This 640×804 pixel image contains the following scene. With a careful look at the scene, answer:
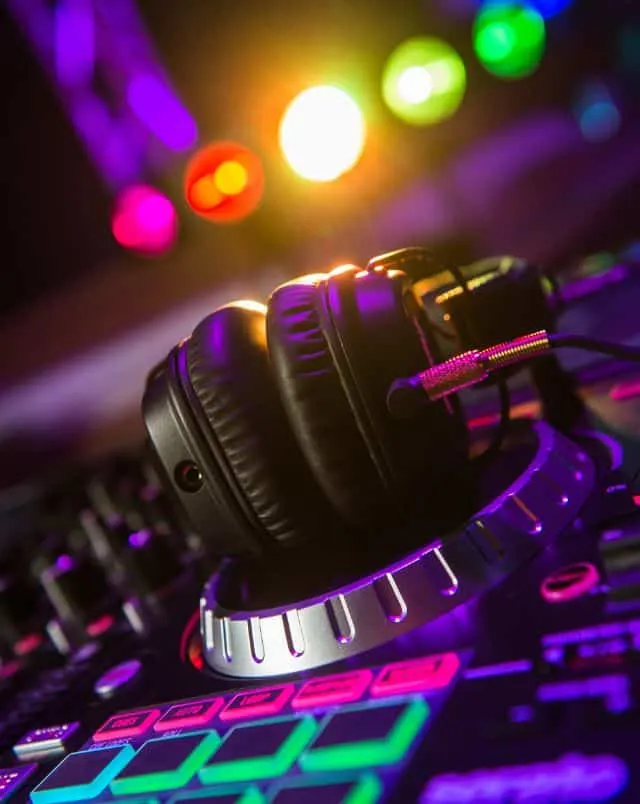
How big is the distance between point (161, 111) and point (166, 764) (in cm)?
194

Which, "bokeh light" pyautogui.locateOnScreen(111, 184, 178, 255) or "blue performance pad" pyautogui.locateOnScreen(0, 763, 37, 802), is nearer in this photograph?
"blue performance pad" pyautogui.locateOnScreen(0, 763, 37, 802)

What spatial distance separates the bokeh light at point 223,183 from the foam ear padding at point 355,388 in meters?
1.43

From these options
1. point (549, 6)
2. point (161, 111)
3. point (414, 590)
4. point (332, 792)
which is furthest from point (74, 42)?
point (332, 792)

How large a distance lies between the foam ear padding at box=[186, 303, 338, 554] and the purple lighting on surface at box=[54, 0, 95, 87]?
1691 mm

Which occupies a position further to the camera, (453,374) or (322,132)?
(322,132)

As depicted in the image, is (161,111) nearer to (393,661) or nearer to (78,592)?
(78,592)

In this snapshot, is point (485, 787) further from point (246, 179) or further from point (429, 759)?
point (246, 179)

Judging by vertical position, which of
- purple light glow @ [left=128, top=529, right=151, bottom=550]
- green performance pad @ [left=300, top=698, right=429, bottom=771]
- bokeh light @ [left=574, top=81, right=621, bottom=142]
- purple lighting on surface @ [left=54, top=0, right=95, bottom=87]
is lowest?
green performance pad @ [left=300, top=698, right=429, bottom=771]

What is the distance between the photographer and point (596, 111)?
2723 millimetres

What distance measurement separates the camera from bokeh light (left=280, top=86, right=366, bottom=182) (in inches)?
63.1

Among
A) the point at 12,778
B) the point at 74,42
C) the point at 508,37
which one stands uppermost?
the point at 74,42

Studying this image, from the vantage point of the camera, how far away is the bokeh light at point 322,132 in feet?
5.26

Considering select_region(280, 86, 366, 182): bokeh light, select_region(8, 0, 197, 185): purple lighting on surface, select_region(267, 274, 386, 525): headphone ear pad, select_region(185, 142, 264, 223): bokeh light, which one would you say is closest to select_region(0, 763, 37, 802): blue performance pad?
select_region(267, 274, 386, 525): headphone ear pad

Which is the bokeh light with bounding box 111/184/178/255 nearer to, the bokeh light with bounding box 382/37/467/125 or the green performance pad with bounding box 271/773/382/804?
the bokeh light with bounding box 382/37/467/125
